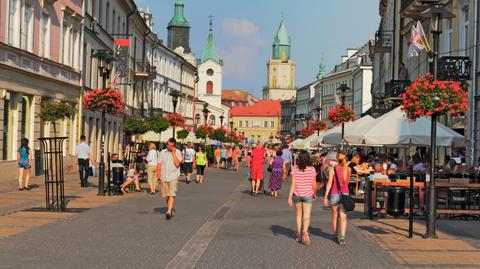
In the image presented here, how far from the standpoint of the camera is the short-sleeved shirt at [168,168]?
16.7 m

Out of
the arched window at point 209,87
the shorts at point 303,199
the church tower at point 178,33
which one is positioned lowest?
the shorts at point 303,199

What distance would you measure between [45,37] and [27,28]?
2.77 metres

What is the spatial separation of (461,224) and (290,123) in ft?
548

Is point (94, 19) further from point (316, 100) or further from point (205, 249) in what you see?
point (316, 100)

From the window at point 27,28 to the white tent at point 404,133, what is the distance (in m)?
12.6

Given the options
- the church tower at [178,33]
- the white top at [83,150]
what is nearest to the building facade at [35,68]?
the white top at [83,150]

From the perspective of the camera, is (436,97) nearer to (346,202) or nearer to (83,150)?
(346,202)

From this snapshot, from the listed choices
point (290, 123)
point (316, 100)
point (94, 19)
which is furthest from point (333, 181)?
point (290, 123)

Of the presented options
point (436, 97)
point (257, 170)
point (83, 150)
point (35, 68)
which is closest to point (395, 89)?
point (257, 170)

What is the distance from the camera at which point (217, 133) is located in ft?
265

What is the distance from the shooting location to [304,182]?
1320 cm

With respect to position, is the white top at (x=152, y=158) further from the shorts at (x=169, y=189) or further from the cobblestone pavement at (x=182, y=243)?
the shorts at (x=169, y=189)

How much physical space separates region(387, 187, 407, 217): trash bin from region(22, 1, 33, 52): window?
1605 centimetres

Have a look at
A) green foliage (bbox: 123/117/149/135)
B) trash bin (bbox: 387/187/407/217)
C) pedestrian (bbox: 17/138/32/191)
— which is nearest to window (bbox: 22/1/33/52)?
pedestrian (bbox: 17/138/32/191)
